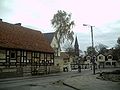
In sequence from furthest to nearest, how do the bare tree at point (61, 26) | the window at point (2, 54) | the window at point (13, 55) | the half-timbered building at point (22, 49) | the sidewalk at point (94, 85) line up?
the bare tree at point (61, 26) < the window at point (13, 55) < the half-timbered building at point (22, 49) < the window at point (2, 54) < the sidewalk at point (94, 85)

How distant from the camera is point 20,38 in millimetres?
45062

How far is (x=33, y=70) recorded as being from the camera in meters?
42.9

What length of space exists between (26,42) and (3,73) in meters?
11.2

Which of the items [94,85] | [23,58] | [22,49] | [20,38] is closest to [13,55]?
[22,49]

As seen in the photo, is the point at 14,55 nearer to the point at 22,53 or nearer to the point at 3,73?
the point at 22,53

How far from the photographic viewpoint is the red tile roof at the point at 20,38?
133ft

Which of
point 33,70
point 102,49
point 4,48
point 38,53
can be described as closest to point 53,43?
point 38,53

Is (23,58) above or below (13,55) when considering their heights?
below

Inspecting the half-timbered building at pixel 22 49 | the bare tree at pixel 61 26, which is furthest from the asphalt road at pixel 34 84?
the bare tree at pixel 61 26

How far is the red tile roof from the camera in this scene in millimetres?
40684

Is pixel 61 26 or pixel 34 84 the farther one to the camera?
pixel 61 26

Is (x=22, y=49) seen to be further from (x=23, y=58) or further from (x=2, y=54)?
(x=2, y=54)

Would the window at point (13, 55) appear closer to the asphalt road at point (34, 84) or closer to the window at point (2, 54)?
the window at point (2, 54)

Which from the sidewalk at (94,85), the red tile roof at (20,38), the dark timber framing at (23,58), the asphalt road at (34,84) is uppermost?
the red tile roof at (20,38)
